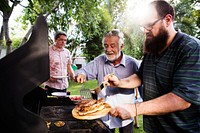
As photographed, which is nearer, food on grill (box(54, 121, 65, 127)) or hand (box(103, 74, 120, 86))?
food on grill (box(54, 121, 65, 127))

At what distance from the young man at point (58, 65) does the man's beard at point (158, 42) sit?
2830mm

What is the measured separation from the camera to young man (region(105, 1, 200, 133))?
1.45 m

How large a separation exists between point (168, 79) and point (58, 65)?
3.23 m

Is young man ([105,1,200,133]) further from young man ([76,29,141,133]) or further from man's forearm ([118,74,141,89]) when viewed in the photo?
young man ([76,29,141,133])

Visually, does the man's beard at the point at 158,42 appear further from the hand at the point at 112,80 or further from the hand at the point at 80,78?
the hand at the point at 80,78

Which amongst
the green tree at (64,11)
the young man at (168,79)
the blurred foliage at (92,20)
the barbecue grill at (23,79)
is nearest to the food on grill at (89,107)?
the young man at (168,79)

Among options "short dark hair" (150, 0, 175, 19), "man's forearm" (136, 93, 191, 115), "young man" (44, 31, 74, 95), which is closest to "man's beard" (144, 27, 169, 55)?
"short dark hair" (150, 0, 175, 19)

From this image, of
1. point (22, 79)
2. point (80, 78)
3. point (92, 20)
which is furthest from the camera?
point (92, 20)

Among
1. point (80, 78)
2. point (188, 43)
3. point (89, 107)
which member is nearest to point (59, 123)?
point (89, 107)

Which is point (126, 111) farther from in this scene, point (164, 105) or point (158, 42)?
point (158, 42)

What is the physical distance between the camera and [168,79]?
1.66 m

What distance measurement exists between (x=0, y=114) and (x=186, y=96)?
122 centimetres

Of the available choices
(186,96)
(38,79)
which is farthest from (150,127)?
(38,79)

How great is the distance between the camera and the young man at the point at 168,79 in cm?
145
